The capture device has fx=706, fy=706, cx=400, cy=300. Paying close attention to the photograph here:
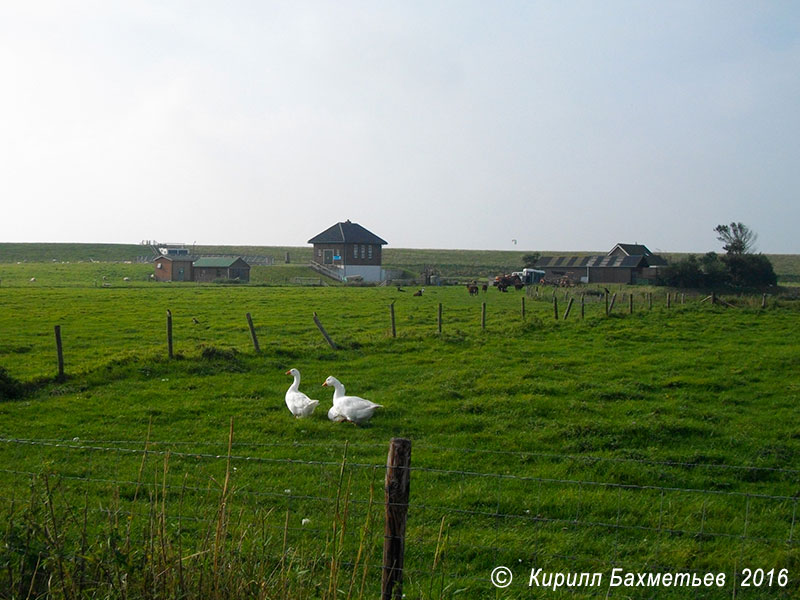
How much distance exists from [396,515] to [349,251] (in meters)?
86.2

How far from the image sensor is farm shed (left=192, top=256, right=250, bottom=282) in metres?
83.1

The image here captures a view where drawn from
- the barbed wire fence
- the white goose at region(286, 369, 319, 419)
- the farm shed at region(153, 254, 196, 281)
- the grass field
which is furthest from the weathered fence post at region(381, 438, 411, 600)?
the farm shed at region(153, 254, 196, 281)

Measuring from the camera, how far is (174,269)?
273 feet

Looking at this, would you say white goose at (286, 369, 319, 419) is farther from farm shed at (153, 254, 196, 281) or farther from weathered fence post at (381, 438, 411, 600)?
farm shed at (153, 254, 196, 281)

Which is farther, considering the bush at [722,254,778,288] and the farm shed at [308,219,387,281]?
the farm shed at [308,219,387,281]

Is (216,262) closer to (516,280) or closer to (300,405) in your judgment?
(516,280)

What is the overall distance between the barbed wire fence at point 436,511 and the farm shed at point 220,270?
235 ft

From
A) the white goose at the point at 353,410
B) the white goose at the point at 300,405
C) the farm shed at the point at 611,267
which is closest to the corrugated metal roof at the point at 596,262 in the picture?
the farm shed at the point at 611,267

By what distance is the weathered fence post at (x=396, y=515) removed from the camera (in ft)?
16.3

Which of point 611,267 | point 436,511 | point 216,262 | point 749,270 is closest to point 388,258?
point 216,262

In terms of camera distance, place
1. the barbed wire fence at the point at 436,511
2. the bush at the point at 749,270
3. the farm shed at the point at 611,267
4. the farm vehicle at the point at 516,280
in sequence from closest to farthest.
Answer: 1. the barbed wire fence at the point at 436,511
2. the bush at the point at 749,270
3. the farm vehicle at the point at 516,280
4. the farm shed at the point at 611,267

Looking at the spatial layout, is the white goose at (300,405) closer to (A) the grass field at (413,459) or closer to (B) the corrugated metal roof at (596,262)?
(A) the grass field at (413,459)

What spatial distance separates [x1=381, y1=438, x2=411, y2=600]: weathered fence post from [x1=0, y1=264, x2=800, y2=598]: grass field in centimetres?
19

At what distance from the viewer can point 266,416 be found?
588 inches
